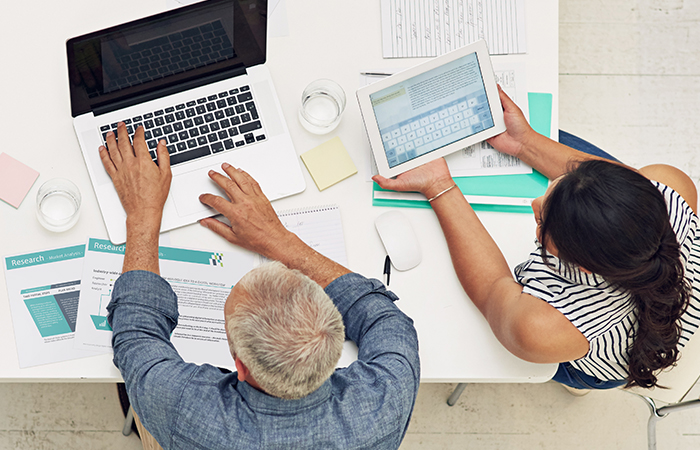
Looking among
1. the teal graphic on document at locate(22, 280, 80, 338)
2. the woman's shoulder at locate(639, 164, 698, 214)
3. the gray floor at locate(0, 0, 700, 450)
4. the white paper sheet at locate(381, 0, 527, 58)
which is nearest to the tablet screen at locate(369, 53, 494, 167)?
the white paper sheet at locate(381, 0, 527, 58)

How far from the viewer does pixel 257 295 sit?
86cm

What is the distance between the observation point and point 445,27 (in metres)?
1.26

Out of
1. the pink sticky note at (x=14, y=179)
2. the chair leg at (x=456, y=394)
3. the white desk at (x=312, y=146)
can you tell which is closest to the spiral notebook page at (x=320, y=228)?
the white desk at (x=312, y=146)

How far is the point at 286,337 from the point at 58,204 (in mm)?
620

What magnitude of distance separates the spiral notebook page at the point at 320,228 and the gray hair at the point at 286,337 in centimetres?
29

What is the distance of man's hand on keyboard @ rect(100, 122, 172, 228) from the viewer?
1.10 m

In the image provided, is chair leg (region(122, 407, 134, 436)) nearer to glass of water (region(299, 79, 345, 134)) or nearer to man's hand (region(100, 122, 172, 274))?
man's hand (region(100, 122, 172, 274))

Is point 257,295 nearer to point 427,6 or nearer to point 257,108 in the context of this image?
point 257,108

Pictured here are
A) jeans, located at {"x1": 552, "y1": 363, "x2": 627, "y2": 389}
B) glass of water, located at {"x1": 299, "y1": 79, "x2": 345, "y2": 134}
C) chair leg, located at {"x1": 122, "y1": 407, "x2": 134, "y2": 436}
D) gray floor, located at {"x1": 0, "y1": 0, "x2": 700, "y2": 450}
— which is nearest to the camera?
glass of water, located at {"x1": 299, "y1": 79, "x2": 345, "y2": 134}

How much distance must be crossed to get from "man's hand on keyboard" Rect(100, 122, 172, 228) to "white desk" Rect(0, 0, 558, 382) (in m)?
0.07

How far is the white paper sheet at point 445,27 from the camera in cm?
125

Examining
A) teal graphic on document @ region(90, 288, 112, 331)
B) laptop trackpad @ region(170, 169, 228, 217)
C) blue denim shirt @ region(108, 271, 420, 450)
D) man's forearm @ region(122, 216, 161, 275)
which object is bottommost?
blue denim shirt @ region(108, 271, 420, 450)

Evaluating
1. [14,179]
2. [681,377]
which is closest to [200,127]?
[14,179]

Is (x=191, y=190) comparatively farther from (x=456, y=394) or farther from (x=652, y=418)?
(x=652, y=418)
